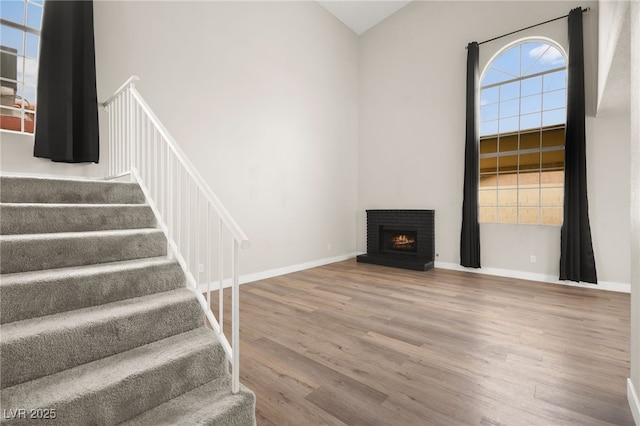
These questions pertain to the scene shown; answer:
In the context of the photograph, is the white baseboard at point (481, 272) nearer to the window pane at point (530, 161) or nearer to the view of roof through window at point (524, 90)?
the window pane at point (530, 161)

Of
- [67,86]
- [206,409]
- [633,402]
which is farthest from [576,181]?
[67,86]

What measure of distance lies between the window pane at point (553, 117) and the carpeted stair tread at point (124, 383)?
16.6ft

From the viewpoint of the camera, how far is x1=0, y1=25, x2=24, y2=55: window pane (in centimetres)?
260

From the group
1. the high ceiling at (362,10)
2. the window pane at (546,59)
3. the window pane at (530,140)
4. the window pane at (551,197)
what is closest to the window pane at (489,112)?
the window pane at (530,140)

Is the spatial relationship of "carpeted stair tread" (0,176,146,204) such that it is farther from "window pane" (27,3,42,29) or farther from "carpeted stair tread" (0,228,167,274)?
"window pane" (27,3,42,29)

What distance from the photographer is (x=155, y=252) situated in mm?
2238

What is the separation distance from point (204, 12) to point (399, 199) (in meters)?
4.16

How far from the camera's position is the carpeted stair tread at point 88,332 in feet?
4.16

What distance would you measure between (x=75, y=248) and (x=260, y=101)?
10.6 feet

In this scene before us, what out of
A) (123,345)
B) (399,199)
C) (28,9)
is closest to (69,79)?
(28,9)

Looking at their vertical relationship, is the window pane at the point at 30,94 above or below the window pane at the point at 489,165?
above

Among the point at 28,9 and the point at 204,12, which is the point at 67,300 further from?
the point at 204,12

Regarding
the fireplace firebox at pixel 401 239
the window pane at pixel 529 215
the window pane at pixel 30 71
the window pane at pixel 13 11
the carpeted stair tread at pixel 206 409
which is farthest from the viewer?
the fireplace firebox at pixel 401 239

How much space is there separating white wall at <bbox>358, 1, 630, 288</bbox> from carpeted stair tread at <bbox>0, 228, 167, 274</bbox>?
435cm
